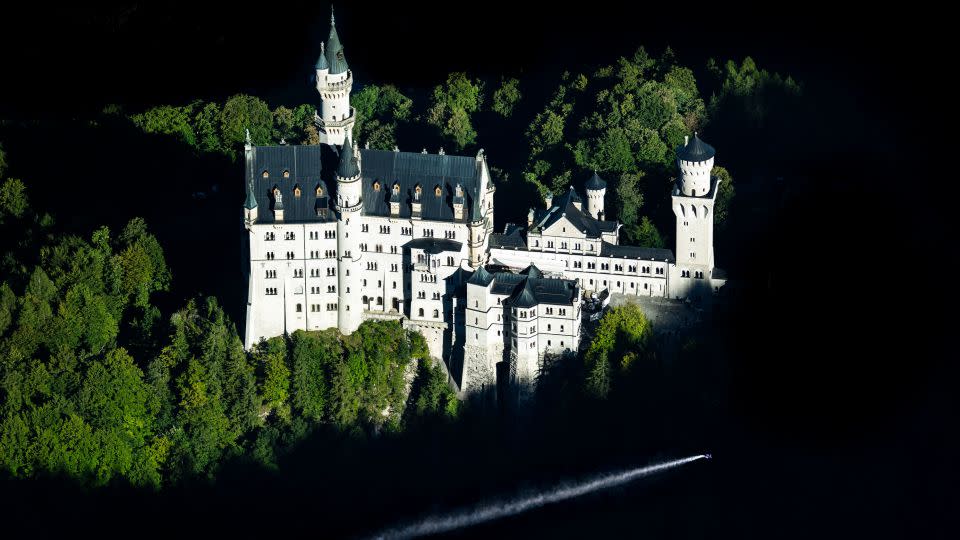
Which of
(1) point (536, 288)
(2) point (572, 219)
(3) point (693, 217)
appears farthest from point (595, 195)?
(1) point (536, 288)

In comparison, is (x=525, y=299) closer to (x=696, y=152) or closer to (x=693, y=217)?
(x=693, y=217)

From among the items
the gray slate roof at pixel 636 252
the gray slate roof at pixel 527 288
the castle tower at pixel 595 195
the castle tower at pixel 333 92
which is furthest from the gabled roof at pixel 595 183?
the castle tower at pixel 333 92

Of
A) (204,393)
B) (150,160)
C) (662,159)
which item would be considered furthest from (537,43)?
(204,393)

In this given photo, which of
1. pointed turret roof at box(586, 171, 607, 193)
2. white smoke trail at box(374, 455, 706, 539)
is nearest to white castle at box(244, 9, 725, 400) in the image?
pointed turret roof at box(586, 171, 607, 193)

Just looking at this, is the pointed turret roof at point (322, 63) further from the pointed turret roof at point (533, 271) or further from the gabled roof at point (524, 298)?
→ the gabled roof at point (524, 298)

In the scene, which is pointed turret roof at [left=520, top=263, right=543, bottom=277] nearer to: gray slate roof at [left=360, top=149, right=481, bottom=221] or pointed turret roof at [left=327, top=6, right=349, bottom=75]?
gray slate roof at [left=360, top=149, right=481, bottom=221]

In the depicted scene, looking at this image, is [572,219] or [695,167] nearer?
[695,167]
